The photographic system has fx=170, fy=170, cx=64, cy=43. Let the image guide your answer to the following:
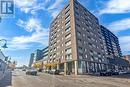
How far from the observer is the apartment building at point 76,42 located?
60.8 m

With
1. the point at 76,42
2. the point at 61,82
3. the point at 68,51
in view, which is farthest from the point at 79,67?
the point at 61,82

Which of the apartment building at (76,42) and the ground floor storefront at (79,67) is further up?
the apartment building at (76,42)

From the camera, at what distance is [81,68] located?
59906 millimetres

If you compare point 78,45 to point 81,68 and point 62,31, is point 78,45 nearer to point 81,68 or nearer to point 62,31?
point 81,68

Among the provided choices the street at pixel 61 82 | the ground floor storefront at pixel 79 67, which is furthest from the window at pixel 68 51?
the street at pixel 61 82

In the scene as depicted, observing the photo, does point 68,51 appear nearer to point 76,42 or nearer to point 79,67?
point 76,42

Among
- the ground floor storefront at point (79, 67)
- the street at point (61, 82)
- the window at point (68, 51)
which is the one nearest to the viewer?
the street at point (61, 82)

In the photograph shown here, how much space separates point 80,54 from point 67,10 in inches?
888

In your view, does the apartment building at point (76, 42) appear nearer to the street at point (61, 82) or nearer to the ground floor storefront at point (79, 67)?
the ground floor storefront at point (79, 67)

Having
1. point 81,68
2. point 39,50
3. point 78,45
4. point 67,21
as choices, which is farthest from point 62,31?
point 39,50

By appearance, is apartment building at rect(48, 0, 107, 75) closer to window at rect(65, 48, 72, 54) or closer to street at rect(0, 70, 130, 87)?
window at rect(65, 48, 72, 54)

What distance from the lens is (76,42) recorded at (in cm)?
5978

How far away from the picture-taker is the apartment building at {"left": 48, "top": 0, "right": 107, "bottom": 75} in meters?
60.8

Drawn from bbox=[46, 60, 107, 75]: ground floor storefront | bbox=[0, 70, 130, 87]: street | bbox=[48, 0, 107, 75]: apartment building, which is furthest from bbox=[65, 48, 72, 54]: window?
bbox=[0, 70, 130, 87]: street
